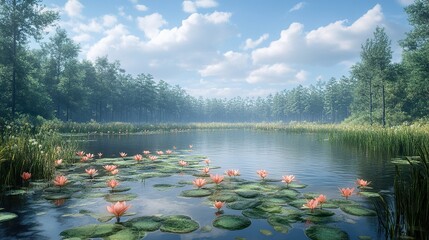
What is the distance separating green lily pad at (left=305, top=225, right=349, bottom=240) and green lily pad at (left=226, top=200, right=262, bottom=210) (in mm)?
1673

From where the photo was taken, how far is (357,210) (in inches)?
242

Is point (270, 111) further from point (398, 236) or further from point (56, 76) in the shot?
point (398, 236)

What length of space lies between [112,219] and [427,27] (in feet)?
116

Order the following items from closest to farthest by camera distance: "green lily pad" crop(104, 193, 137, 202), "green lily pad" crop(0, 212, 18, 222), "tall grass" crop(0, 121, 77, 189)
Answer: "green lily pad" crop(0, 212, 18, 222) → "green lily pad" crop(104, 193, 137, 202) → "tall grass" crop(0, 121, 77, 189)

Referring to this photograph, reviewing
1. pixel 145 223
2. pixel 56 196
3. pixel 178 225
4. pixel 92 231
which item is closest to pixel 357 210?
pixel 178 225

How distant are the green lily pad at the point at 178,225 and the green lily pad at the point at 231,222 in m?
0.41

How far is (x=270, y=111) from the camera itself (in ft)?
501

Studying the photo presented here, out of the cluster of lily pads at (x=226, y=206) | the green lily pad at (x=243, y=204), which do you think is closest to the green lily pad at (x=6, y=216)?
the cluster of lily pads at (x=226, y=206)

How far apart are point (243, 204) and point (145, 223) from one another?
91.7 inches

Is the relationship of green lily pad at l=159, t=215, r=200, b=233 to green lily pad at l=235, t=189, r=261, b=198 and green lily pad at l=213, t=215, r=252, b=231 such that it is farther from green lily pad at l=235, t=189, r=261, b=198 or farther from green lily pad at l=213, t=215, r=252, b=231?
green lily pad at l=235, t=189, r=261, b=198

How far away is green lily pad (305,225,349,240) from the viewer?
15.6 feet

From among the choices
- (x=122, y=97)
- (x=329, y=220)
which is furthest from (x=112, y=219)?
(x=122, y=97)

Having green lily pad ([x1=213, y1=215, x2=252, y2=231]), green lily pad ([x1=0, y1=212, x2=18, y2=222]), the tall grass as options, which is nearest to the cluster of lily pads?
green lily pad ([x1=213, y1=215, x2=252, y2=231])

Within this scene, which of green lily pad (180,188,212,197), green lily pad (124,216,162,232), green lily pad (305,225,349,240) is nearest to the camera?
green lily pad (305,225,349,240)
